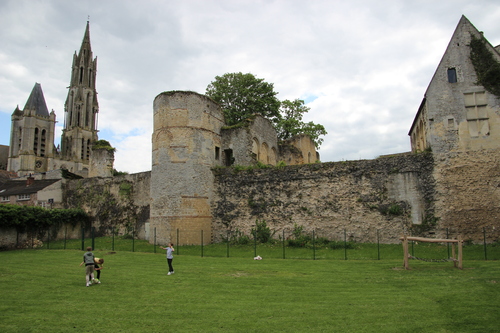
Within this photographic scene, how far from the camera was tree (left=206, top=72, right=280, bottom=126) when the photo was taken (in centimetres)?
4444

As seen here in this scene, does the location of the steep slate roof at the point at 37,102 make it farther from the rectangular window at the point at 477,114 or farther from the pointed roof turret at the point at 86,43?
the rectangular window at the point at 477,114

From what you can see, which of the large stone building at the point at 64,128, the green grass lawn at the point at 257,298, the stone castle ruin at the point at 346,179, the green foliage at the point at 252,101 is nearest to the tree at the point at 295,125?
the green foliage at the point at 252,101

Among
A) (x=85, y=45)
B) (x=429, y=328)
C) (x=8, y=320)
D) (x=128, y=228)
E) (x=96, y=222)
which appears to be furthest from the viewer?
(x=85, y=45)

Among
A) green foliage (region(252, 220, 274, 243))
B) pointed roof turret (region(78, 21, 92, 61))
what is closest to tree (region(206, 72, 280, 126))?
green foliage (region(252, 220, 274, 243))

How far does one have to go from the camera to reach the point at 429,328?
7855 mm

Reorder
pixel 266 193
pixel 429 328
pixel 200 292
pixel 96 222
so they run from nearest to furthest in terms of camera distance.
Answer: pixel 429 328 < pixel 200 292 < pixel 266 193 < pixel 96 222

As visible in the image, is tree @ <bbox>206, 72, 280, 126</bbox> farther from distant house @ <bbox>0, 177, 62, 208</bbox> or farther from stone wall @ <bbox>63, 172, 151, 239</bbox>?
distant house @ <bbox>0, 177, 62, 208</bbox>

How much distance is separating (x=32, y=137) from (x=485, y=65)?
9940cm

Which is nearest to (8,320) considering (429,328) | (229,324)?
(229,324)

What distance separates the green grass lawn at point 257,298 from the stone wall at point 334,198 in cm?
647

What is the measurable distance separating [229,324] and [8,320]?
4815 millimetres

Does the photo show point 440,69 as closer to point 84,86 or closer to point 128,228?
point 128,228

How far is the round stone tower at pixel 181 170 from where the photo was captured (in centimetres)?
2536

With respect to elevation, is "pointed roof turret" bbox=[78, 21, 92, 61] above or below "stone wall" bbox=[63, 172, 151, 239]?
above
